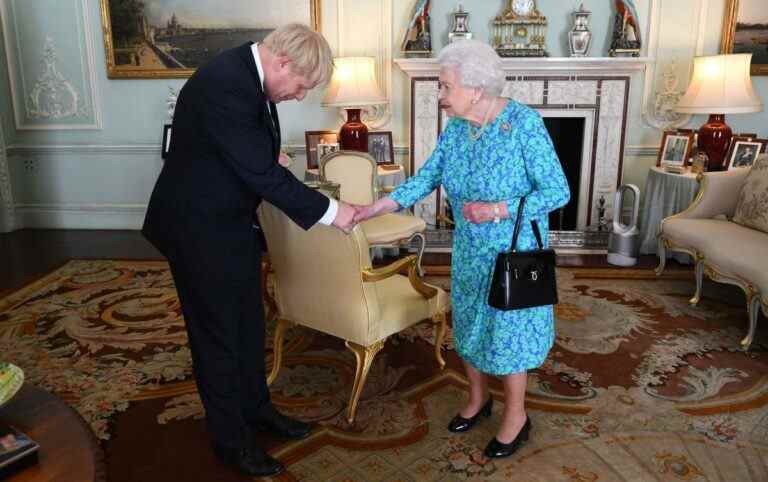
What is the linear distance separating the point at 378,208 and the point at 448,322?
1.37 meters

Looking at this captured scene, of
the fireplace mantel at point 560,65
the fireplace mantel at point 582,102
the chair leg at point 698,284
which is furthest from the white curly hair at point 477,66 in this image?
the fireplace mantel at point 582,102

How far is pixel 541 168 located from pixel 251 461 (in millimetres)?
1356

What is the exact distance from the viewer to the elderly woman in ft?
6.41

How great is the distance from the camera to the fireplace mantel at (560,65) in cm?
467

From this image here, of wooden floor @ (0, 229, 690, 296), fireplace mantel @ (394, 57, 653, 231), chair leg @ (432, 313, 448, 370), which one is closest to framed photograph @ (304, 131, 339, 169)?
fireplace mantel @ (394, 57, 653, 231)

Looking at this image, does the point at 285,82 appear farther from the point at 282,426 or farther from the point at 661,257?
the point at 661,257

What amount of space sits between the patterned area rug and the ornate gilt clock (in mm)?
1954

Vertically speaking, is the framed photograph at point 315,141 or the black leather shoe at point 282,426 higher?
the framed photograph at point 315,141

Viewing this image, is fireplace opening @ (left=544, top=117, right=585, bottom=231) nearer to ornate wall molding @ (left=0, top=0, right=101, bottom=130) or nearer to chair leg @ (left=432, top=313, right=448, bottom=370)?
chair leg @ (left=432, top=313, right=448, bottom=370)

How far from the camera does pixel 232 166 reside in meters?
1.84

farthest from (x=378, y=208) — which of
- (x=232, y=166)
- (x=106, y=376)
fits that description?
(x=106, y=376)

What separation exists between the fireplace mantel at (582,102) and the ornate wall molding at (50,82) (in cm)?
277

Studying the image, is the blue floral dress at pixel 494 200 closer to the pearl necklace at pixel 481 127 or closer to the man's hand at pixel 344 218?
the pearl necklace at pixel 481 127

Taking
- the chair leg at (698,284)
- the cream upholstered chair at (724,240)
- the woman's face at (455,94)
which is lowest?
the chair leg at (698,284)
